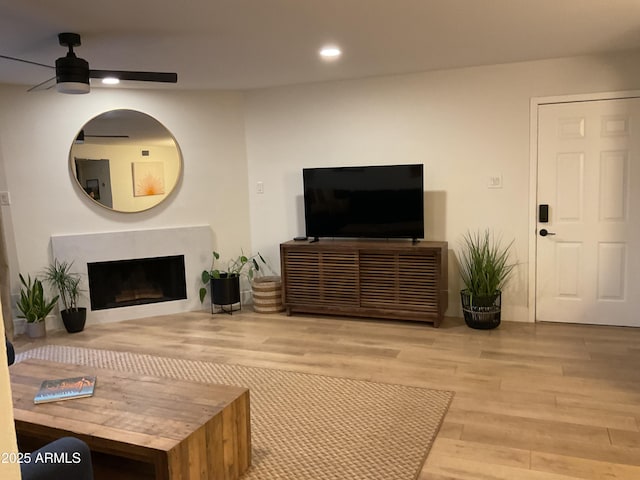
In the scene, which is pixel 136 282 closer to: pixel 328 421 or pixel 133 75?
pixel 133 75

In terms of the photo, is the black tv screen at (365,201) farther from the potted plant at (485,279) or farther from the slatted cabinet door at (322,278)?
the potted plant at (485,279)

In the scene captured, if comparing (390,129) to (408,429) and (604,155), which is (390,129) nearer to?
(604,155)

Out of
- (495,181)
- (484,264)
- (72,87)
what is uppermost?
(72,87)

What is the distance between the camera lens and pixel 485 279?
169 inches

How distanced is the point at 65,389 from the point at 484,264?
10.8 ft

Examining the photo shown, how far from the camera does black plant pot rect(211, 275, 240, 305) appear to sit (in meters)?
5.05

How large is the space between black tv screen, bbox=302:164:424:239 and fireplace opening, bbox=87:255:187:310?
149 cm

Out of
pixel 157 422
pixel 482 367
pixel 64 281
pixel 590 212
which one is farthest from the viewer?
pixel 64 281

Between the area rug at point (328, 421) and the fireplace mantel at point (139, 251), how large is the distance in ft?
4.45

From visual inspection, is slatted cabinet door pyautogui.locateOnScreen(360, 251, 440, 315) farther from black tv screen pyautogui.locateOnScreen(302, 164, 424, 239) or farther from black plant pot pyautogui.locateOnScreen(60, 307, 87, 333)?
black plant pot pyautogui.locateOnScreen(60, 307, 87, 333)

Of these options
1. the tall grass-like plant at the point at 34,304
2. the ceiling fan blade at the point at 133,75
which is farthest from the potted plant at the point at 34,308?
the ceiling fan blade at the point at 133,75

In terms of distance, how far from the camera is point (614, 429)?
8.52ft

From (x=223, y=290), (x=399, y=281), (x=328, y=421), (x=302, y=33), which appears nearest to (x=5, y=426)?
(x=328, y=421)

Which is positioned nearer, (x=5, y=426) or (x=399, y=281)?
(x=5, y=426)
